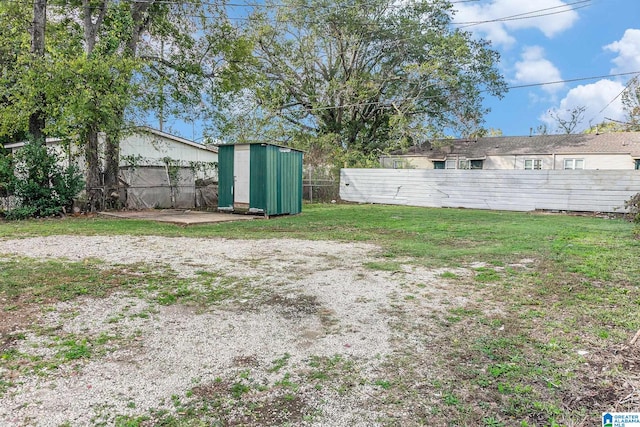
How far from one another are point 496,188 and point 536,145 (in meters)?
12.0

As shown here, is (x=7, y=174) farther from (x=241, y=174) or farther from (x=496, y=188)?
(x=496, y=188)

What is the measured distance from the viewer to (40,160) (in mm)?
10836

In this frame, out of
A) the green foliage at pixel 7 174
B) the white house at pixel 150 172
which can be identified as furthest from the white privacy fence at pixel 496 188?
the green foliage at pixel 7 174

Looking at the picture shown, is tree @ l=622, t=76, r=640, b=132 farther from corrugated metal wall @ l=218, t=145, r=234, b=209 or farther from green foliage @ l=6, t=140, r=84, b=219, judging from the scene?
green foliage @ l=6, t=140, r=84, b=219

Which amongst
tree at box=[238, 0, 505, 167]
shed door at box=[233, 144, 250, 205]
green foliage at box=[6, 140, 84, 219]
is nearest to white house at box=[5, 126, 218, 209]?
green foliage at box=[6, 140, 84, 219]

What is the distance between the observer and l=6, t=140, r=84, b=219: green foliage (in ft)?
34.9

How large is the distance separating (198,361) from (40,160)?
10.8 metres

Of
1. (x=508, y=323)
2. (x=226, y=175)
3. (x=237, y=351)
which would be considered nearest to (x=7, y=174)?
(x=226, y=175)

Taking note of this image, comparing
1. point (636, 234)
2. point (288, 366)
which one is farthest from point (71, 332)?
point (636, 234)

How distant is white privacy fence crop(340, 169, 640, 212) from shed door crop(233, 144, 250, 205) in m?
7.20

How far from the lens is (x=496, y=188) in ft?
50.9

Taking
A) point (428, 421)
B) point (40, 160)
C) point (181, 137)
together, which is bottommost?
Answer: point (428, 421)

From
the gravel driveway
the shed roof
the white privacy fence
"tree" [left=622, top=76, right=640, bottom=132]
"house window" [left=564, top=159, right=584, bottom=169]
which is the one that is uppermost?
"tree" [left=622, top=76, right=640, bottom=132]

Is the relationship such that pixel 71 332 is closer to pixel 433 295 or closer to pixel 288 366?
pixel 288 366
